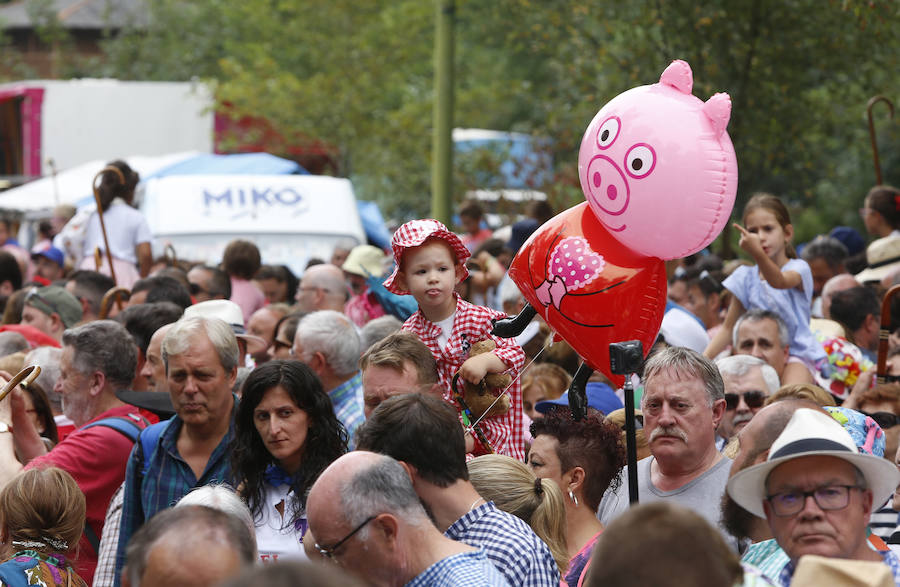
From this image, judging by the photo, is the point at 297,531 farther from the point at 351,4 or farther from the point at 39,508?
the point at 351,4

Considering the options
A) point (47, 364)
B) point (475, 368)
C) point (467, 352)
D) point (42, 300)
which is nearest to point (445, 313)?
point (467, 352)

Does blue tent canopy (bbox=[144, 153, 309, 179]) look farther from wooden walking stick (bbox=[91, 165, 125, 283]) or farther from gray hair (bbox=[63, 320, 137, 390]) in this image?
gray hair (bbox=[63, 320, 137, 390])

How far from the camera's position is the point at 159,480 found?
5305 mm

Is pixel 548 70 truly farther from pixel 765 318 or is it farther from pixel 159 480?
pixel 159 480

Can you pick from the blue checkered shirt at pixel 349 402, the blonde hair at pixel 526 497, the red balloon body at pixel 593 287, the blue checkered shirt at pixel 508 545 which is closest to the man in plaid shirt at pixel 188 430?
the blue checkered shirt at pixel 349 402

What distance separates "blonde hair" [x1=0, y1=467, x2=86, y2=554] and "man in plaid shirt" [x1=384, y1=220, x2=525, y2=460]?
5.32ft

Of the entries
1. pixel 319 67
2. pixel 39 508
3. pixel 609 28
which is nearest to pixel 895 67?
pixel 609 28

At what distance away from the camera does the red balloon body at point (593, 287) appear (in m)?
4.95

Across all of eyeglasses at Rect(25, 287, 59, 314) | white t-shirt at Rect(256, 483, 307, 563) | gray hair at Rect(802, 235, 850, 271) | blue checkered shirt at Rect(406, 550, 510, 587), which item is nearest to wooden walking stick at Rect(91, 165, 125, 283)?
eyeglasses at Rect(25, 287, 59, 314)

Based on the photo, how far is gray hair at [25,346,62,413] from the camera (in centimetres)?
673

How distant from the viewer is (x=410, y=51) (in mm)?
23781

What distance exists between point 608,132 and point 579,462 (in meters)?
1.36

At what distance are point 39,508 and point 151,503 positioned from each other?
25.2 inches

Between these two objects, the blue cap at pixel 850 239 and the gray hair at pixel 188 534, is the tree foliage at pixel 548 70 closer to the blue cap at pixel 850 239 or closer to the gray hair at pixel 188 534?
the blue cap at pixel 850 239
